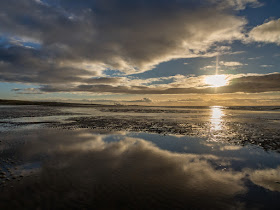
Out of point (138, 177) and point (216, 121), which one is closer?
point (138, 177)

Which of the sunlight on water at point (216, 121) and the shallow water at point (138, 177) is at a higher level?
the shallow water at point (138, 177)

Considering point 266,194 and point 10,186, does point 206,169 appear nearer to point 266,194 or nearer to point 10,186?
point 266,194

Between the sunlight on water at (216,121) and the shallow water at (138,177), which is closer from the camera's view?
the shallow water at (138,177)

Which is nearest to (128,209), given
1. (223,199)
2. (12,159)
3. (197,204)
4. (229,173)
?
(197,204)

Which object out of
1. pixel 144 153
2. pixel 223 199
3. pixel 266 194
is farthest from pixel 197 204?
pixel 144 153

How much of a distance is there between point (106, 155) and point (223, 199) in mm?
7654

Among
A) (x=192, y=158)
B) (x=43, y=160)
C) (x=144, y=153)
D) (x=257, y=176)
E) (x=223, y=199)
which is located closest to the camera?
(x=223, y=199)

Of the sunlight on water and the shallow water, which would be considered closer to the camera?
the shallow water

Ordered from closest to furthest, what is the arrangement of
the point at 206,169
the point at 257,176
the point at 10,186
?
the point at 10,186 < the point at 257,176 < the point at 206,169

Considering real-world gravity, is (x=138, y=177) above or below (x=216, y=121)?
above

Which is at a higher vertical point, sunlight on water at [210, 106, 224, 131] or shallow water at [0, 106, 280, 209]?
shallow water at [0, 106, 280, 209]

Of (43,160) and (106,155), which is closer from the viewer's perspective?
(43,160)

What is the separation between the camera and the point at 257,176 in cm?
836

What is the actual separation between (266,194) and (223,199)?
79.3 inches
